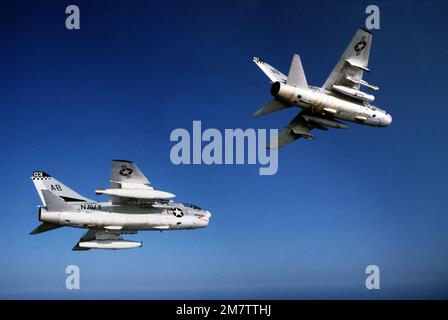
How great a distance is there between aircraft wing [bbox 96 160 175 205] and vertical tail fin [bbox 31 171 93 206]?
3.45 metres

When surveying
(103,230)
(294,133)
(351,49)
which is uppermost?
(351,49)

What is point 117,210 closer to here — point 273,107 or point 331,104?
point 273,107

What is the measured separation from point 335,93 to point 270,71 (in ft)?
14.1

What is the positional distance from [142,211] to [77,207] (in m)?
4.20

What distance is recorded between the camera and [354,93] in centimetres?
3288

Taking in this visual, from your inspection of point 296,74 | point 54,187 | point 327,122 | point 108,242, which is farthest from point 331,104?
point 54,187

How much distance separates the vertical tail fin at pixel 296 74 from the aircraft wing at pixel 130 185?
1022cm

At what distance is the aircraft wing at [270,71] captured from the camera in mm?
31589

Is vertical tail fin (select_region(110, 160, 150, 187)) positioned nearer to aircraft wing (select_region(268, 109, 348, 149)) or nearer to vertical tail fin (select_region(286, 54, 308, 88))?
aircraft wing (select_region(268, 109, 348, 149))
